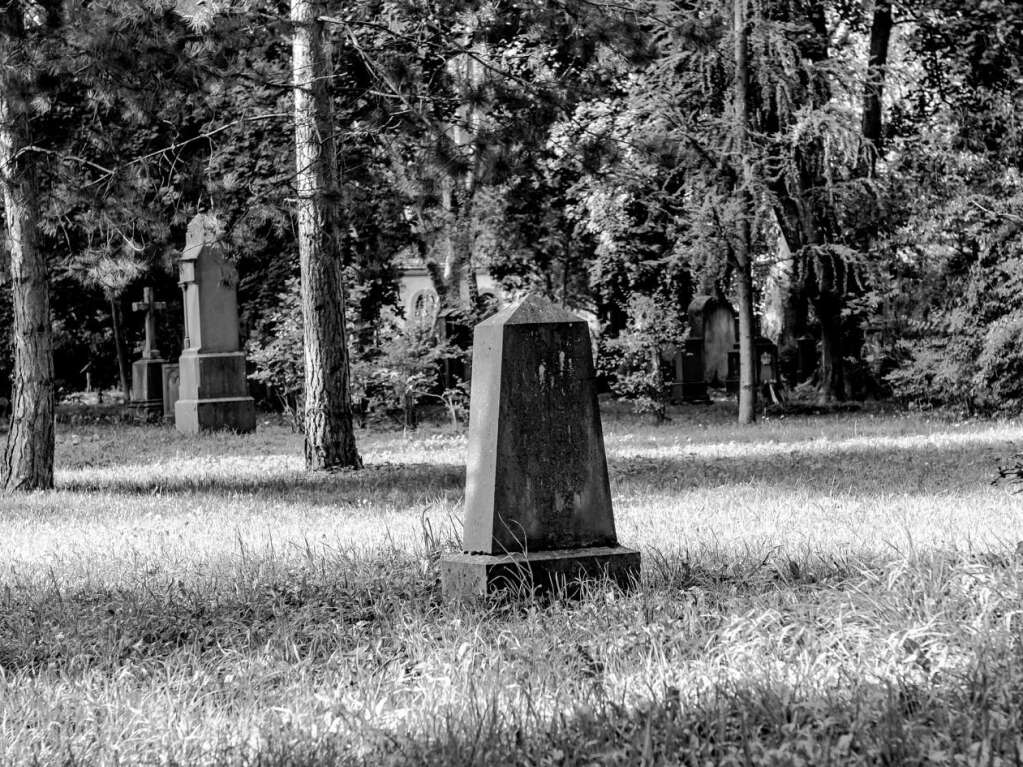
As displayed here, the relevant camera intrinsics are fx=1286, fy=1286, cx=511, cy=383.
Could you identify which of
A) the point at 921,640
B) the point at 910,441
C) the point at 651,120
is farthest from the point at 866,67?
the point at 921,640

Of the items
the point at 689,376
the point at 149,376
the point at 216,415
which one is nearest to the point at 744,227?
the point at 689,376

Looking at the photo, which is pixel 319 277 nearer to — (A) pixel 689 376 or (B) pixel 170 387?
(B) pixel 170 387

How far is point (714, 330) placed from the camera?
28000 millimetres

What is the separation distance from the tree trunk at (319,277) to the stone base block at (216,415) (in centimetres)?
650

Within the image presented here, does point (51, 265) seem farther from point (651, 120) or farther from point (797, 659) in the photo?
point (797, 659)

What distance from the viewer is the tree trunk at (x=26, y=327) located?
11.6 m

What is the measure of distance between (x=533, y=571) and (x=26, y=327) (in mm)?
7521

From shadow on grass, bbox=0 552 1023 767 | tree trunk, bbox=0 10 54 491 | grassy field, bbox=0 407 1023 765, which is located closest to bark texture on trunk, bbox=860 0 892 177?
grassy field, bbox=0 407 1023 765

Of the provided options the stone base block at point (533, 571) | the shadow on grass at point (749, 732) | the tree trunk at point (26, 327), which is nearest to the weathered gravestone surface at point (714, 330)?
the tree trunk at point (26, 327)

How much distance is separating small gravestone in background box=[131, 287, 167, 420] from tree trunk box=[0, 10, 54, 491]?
39.4 feet

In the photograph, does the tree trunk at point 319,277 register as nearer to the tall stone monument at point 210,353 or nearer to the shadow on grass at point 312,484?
the shadow on grass at point 312,484

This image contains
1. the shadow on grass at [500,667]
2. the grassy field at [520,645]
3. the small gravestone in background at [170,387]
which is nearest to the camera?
the shadow on grass at [500,667]

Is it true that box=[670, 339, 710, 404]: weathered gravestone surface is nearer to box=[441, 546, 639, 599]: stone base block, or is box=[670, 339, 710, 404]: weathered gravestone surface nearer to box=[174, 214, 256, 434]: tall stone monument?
box=[174, 214, 256, 434]: tall stone monument

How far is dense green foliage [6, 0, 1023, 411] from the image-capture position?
12.3 metres
